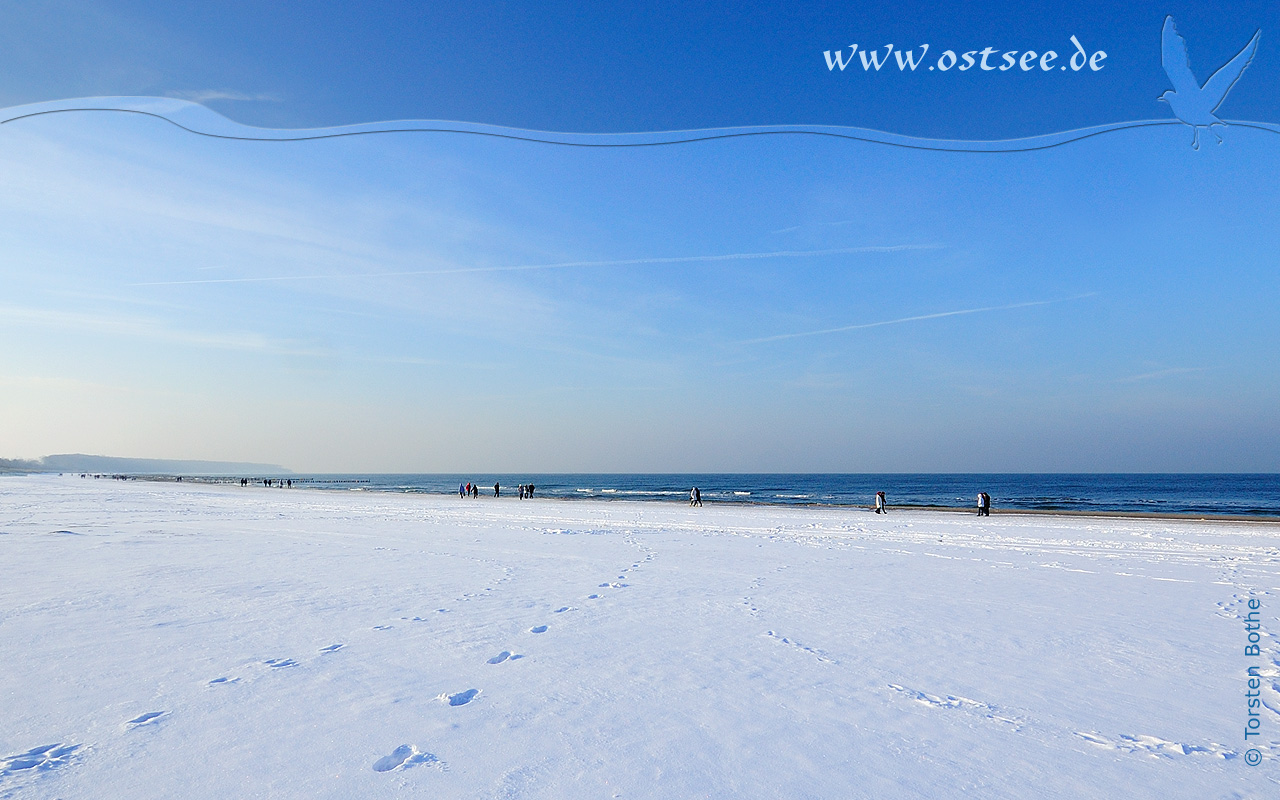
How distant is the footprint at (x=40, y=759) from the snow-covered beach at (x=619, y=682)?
2 centimetres

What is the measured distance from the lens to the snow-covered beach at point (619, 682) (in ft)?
11.4

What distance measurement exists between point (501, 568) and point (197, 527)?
12.4 meters

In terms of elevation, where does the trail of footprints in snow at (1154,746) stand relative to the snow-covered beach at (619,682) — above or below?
below

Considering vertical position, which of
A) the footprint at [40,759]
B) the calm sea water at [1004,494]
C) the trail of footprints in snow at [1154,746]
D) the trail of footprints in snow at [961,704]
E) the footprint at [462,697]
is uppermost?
the footprint at [40,759]

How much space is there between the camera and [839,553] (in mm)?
13789

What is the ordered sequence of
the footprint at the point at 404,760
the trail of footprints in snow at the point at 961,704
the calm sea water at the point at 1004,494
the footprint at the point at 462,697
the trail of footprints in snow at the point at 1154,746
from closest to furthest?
the footprint at the point at 404,760, the trail of footprints in snow at the point at 1154,746, the trail of footprints in snow at the point at 961,704, the footprint at the point at 462,697, the calm sea water at the point at 1004,494

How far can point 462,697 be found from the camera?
455 cm

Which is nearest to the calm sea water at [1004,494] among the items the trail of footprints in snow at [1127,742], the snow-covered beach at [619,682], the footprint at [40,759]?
the snow-covered beach at [619,682]

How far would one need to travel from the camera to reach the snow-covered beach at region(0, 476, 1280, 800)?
347cm

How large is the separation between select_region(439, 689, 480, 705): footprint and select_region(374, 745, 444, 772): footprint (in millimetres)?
732

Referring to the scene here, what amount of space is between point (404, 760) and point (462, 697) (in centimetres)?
97

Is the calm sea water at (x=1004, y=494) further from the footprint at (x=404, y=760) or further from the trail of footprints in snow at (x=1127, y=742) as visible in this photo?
the footprint at (x=404, y=760)

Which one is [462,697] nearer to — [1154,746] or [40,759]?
[40,759]

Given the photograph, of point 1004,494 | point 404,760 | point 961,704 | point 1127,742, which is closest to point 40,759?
point 404,760
